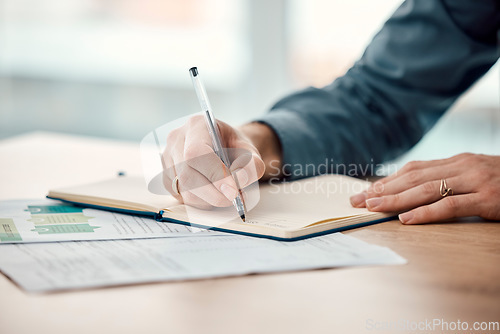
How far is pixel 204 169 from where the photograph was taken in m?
0.74

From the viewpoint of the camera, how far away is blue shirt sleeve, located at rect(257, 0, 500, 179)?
44.1 inches

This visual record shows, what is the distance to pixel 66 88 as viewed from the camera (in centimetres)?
388

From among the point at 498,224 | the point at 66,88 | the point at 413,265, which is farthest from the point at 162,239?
the point at 66,88

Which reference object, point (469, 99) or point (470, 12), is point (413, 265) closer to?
point (470, 12)

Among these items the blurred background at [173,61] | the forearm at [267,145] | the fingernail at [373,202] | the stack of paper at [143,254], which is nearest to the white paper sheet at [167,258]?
the stack of paper at [143,254]

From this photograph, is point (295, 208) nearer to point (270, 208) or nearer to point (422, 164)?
point (270, 208)

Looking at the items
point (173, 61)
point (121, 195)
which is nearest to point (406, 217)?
point (121, 195)

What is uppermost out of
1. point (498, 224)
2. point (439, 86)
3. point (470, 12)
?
point (470, 12)

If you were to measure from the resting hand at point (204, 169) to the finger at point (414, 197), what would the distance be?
169 mm

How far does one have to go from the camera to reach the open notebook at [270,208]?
0.67 m

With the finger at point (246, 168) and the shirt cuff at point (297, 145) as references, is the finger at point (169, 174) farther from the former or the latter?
the shirt cuff at point (297, 145)

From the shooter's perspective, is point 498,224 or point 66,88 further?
point 66,88

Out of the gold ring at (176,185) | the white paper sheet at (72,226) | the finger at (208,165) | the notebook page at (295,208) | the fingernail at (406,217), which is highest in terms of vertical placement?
the finger at (208,165)

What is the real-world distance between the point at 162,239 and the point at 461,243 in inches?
14.1
